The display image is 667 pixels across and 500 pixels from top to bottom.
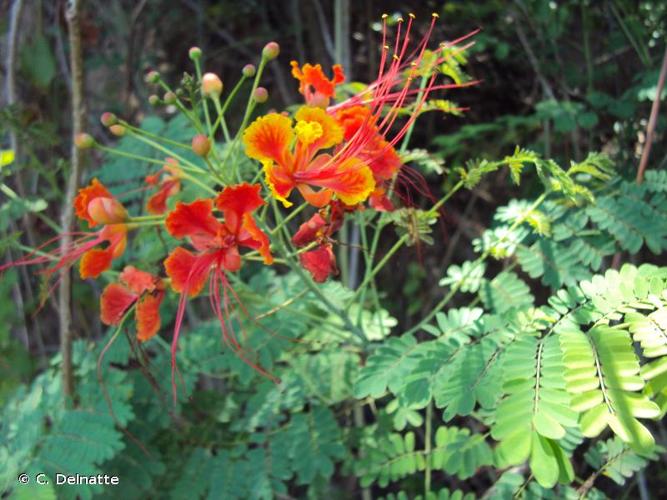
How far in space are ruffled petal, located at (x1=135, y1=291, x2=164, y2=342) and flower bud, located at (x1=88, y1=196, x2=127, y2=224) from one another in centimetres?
19

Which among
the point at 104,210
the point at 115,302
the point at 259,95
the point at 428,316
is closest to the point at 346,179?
the point at 259,95

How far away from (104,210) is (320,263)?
425 mm

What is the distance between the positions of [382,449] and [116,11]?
2.54 meters

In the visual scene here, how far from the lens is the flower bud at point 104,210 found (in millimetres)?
1259

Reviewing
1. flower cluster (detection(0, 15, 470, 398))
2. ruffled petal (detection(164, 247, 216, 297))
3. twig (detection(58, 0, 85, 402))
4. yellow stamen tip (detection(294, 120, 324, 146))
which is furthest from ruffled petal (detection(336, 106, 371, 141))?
twig (detection(58, 0, 85, 402))

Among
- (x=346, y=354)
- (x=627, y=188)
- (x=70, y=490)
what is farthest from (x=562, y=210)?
(x=70, y=490)

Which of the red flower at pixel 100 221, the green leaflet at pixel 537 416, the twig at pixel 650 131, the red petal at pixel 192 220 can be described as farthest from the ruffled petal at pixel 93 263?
the twig at pixel 650 131

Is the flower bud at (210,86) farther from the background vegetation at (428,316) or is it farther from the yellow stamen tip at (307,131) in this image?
Answer: the background vegetation at (428,316)

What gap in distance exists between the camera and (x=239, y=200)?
1.17 m

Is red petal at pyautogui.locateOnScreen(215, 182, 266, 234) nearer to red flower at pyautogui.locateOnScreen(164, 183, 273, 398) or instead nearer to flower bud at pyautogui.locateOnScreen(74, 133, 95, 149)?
red flower at pyautogui.locateOnScreen(164, 183, 273, 398)

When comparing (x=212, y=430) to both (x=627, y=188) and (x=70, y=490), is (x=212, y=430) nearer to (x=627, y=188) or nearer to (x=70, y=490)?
(x=70, y=490)

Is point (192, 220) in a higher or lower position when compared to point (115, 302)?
higher

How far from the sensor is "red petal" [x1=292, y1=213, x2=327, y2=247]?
124 cm

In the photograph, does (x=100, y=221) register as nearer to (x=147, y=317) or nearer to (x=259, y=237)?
(x=147, y=317)
